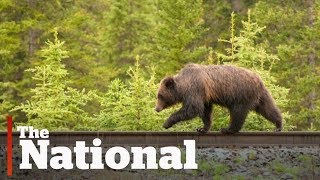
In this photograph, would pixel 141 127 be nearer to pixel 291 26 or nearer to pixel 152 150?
pixel 152 150

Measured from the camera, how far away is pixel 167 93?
43.5 feet

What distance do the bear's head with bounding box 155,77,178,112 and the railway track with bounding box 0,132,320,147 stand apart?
1.10 metres

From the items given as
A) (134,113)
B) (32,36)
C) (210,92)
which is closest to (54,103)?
(134,113)

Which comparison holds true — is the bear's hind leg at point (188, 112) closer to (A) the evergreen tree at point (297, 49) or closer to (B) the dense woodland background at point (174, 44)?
(B) the dense woodland background at point (174, 44)

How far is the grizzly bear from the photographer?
1291cm

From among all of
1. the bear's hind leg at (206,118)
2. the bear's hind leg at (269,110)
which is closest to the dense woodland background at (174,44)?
the bear's hind leg at (269,110)

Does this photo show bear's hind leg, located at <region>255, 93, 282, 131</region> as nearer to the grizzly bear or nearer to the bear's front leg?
the grizzly bear

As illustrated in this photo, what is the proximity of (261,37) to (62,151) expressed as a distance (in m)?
18.8

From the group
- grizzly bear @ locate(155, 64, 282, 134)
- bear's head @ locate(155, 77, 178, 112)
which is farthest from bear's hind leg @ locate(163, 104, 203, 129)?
bear's head @ locate(155, 77, 178, 112)

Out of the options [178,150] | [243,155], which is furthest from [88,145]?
[243,155]

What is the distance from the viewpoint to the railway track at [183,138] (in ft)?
38.9

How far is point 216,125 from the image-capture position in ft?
57.6

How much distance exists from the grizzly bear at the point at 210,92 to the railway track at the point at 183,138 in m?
0.46

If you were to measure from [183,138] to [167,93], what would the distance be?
4.11 feet
